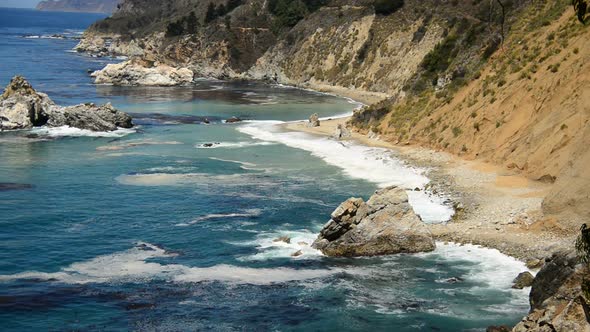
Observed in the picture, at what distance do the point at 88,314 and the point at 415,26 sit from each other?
9026 centimetres

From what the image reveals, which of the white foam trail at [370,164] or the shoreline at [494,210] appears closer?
the shoreline at [494,210]

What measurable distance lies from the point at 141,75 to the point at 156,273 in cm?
9828

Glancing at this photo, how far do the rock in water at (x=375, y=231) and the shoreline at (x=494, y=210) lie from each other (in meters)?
1.83

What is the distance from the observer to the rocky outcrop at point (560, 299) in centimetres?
1928

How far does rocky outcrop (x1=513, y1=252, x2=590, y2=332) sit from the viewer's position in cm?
1928

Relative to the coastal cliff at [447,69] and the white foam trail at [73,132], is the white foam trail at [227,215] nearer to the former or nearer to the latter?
the coastal cliff at [447,69]

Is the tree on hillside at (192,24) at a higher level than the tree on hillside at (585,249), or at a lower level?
higher

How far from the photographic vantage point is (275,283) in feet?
105

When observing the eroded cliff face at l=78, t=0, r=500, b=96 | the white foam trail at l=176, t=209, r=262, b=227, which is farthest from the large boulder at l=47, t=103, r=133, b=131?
the eroded cliff face at l=78, t=0, r=500, b=96

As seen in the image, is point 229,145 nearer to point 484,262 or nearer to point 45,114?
point 45,114

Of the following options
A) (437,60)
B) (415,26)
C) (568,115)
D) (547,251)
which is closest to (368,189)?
(568,115)

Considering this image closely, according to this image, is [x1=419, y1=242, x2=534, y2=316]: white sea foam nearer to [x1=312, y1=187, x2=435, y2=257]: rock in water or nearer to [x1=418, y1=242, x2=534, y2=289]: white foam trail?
[x1=418, y1=242, x2=534, y2=289]: white foam trail

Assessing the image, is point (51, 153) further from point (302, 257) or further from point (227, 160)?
point (302, 257)

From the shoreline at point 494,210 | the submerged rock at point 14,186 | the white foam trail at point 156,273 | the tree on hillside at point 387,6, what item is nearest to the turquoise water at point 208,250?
the white foam trail at point 156,273
